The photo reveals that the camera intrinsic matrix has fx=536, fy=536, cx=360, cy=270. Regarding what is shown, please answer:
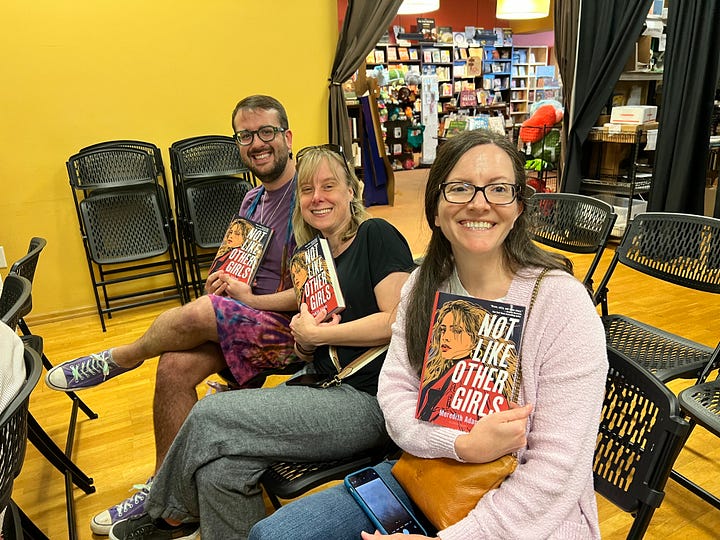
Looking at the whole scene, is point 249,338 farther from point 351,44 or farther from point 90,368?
point 351,44

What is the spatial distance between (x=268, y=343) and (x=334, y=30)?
125 inches

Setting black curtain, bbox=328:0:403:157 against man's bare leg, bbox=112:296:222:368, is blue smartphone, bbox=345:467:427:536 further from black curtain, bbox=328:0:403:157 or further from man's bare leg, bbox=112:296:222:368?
black curtain, bbox=328:0:403:157

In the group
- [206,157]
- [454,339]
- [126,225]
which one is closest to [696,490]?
[454,339]

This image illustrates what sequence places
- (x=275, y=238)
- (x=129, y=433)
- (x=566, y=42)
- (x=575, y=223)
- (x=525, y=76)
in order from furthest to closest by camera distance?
(x=525, y=76) → (x=566, y=42) → (x=129, y=433) → (x=575, y=223) → (x=275, y=238)

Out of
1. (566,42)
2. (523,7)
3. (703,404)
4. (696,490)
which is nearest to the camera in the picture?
(703,404)

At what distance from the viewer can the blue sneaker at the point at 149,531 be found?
1.66m

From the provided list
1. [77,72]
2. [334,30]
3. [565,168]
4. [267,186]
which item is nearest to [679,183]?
[565,168]

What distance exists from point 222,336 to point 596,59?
431cm

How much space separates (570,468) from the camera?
98cm

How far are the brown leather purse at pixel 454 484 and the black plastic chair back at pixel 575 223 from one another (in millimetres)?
1295

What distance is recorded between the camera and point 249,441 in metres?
1.35

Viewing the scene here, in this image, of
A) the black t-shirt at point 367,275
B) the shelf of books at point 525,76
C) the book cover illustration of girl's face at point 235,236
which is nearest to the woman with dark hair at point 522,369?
the black t-shirt at point 367,275

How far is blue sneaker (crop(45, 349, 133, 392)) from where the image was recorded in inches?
75.9

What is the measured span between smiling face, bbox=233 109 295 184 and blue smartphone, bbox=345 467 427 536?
1236mm
